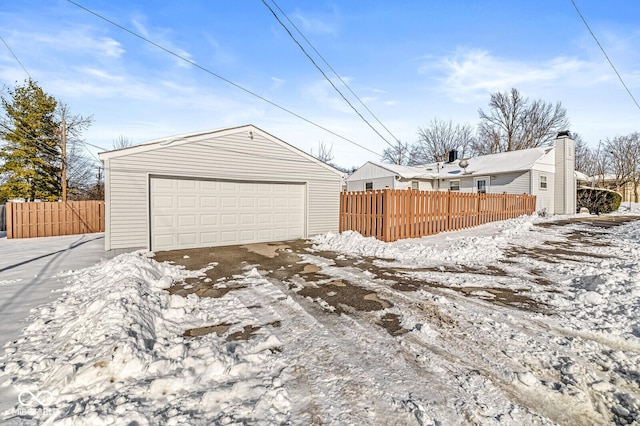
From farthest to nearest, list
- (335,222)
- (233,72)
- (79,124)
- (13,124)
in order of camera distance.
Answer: (79,124) → (13,124) → (335,222) → (233,72)

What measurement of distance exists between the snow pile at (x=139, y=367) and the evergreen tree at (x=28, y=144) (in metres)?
19.9

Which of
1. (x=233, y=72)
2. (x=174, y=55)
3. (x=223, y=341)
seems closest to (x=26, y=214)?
(x=174, y=55)

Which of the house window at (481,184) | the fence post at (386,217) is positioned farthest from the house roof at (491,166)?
the fence post at (386,217)

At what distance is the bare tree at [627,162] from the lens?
31.4 metres

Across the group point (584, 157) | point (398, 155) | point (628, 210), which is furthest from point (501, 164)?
point (584, 157)

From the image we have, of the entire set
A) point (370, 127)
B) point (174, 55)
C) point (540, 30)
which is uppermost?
point (540, 30)

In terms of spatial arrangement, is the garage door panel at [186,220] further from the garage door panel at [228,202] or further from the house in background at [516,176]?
the house in background at [516,176]

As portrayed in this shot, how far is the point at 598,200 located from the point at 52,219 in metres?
31.5

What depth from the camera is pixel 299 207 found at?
34.9ft

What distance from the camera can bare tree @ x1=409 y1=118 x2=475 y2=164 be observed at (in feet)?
122

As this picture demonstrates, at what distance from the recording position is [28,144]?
59.1 feet

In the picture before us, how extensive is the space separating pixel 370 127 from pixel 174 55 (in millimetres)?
8047

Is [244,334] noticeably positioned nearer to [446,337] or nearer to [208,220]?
[446,337]

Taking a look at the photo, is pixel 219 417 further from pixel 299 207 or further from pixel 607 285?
pixel 299 207
